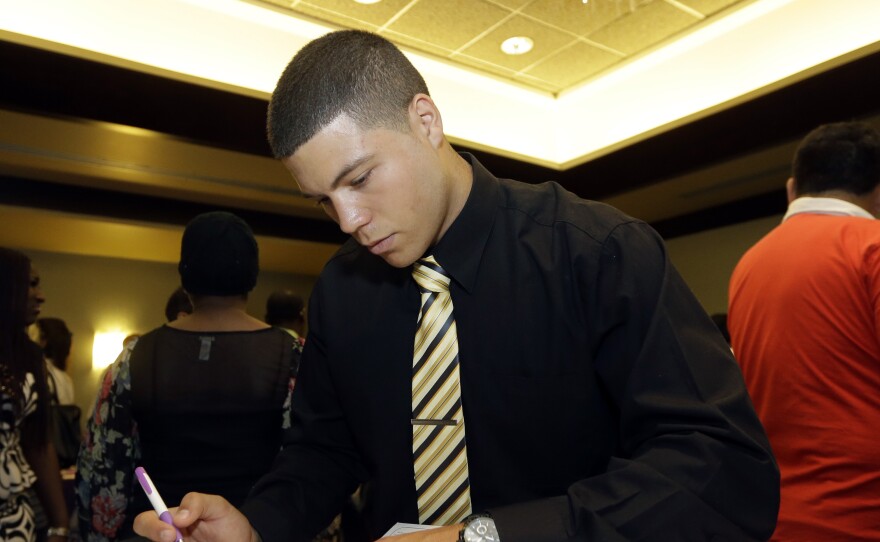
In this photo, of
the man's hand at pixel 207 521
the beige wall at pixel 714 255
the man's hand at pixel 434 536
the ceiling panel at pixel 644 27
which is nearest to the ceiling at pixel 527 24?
the ceiling panel at pixel 644 27

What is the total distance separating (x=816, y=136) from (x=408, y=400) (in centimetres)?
146

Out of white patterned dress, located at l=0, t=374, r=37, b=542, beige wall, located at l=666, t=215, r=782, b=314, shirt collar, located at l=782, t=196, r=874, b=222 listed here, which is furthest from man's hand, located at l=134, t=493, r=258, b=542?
beige wall, located at l=666, t=215, r=782, b=314

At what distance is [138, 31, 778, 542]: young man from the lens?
→ 0.78 m

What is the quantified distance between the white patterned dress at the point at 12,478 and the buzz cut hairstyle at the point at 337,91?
1.41 metres

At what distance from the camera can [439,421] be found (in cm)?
101

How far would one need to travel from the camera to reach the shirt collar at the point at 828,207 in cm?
181

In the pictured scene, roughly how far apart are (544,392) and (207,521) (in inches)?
18.7

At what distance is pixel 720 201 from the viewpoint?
5797 millimetres

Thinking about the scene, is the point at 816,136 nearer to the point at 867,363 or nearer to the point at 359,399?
the point at 867,363

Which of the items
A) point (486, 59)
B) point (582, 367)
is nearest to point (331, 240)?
point (486, 59)

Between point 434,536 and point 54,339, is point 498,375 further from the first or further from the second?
point 54,339

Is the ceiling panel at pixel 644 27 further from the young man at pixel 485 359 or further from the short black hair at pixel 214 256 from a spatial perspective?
the young man at pixel 485 359

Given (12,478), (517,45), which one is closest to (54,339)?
(12,478)

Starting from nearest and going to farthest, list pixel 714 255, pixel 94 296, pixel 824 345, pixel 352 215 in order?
pixel 352 215 → pixel 824 345 → pixel 714 255 → pixel 94 296
